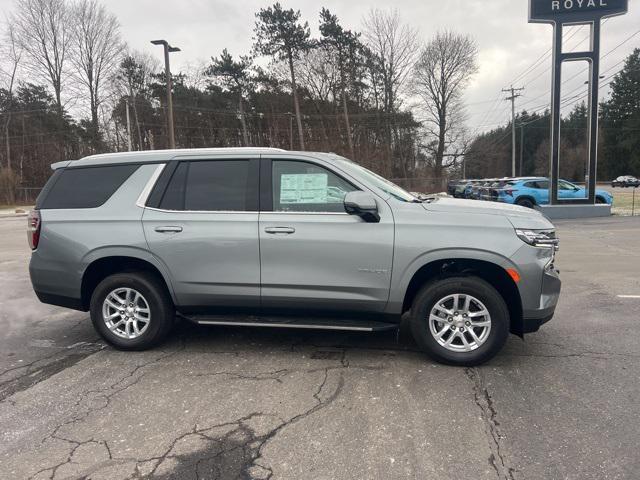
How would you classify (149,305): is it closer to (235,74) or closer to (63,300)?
(63,300)

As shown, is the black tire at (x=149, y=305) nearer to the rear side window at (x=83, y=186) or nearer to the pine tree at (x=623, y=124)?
the rear side window at (x=83, y=186)

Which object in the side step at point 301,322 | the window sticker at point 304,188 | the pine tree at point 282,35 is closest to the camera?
the side step at point 301,322

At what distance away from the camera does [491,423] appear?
321cm

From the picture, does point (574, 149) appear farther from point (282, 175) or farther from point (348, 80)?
point (282, 175)

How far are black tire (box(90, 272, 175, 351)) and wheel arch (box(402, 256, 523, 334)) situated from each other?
89.3 inches

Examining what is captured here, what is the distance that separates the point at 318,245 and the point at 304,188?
1.85ft

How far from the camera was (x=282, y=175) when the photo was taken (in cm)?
438

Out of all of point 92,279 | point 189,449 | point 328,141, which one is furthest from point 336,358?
point 328,141

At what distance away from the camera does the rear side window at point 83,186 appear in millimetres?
4664

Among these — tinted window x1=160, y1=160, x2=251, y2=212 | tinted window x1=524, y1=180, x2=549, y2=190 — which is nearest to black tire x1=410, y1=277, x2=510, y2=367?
tinted window x1=160, y1=160, x2=251, y2=212

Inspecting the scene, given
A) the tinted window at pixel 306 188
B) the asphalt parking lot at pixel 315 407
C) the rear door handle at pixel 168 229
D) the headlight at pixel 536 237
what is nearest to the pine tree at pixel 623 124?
the asphalt parking lot at pixel 315 407

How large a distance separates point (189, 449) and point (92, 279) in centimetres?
251

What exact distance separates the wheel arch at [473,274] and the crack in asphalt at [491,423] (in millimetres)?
624

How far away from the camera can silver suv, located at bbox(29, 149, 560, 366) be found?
13.1ft
